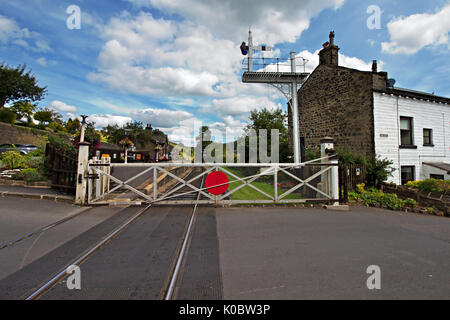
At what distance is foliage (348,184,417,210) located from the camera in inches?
334

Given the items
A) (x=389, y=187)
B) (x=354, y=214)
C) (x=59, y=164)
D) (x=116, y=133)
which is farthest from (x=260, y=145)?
(x=116, y=133)

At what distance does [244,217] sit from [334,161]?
398 cm

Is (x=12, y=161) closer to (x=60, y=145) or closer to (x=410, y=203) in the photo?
(x=60, y=145)

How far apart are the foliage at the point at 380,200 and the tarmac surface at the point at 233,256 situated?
2114 millimetres

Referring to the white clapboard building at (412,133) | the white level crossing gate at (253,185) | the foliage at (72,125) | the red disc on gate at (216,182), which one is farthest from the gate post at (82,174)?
the foliage at (72,125)

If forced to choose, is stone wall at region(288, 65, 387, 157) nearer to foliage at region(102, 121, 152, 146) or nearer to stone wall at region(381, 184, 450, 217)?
stone wall at region(381, 184, 450, 217)

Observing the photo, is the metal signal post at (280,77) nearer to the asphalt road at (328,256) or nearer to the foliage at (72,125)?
the asphalt road at (328,256)

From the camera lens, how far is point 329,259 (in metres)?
3.66

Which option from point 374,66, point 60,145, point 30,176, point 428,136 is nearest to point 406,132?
point 428,136

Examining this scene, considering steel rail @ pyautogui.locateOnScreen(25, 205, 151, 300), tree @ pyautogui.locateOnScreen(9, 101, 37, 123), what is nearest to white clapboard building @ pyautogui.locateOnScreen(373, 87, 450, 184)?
steel rail @ pyautogui.locateOnScreen(25, 205, 151, 300)

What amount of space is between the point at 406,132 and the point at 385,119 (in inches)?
80.3

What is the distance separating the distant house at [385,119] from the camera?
1127 centimetres

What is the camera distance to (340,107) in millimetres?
12898

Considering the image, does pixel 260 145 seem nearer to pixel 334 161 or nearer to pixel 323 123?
pixel 323 123
